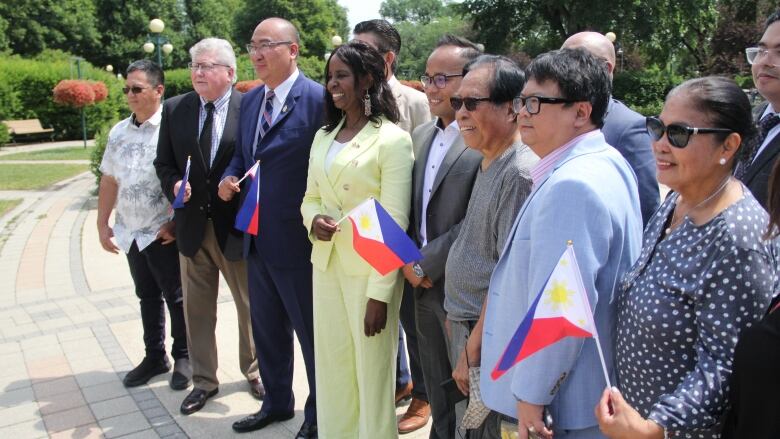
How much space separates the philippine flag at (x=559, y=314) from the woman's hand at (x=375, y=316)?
1.45m

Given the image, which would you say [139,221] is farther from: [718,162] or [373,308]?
[718,162]

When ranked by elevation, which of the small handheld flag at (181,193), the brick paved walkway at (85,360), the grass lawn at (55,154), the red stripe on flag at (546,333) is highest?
the red stripe on flag at (546,333)

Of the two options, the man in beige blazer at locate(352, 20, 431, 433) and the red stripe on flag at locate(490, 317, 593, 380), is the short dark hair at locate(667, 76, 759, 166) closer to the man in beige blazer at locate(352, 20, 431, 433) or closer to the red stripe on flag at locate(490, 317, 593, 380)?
the red stripe on flag at locate(490, 317, 593, 380)

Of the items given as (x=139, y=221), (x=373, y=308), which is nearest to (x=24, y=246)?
(x=139, y=221)

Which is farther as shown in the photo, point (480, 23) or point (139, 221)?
point (480, 23)

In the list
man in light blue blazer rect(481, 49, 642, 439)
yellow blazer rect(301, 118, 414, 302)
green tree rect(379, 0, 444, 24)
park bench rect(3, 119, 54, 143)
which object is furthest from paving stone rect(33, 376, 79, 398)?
green tree rect(379, 0, 444, 24)

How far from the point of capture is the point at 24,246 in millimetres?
9367

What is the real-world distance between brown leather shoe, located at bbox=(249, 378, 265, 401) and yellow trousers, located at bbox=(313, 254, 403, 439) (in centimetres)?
108

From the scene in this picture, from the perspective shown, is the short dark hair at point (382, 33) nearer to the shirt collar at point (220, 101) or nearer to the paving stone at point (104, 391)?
the shirt collar at point (220, 101)

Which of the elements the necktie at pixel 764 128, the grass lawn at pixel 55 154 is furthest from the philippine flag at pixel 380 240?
the grass lawn at pixel 55 154

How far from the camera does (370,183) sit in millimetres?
3281

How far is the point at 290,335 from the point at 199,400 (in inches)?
33.5

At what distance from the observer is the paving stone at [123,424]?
4.14 m

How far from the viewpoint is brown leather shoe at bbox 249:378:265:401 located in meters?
4.57
